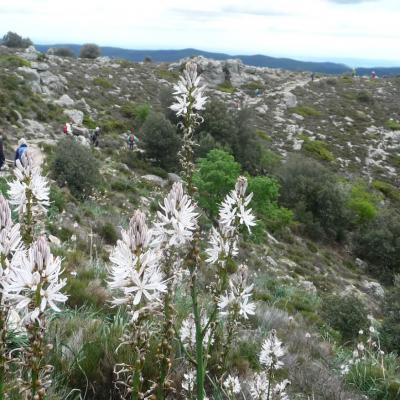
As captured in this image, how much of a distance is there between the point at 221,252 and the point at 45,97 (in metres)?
33.0

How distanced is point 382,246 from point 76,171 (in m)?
16.8

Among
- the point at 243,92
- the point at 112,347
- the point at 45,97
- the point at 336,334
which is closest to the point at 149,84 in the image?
the point at 243,92

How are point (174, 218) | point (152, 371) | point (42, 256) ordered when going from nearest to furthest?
point (42, 256) < point (174, 218) < point (152, 371)

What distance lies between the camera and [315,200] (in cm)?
2822

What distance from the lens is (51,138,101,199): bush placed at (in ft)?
53.2

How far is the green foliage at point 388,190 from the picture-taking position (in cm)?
3513

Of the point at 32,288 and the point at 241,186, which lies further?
the point at 241,186

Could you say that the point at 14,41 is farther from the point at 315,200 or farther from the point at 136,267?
the point at 136,267

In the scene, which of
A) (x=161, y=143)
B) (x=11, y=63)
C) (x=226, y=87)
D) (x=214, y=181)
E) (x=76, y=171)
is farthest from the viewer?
(x=226, y=87)

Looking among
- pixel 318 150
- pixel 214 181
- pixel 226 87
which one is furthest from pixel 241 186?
pixel 226 87

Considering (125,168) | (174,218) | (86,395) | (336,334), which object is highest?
(174,218)

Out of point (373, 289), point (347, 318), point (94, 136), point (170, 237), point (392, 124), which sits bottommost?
point (373, 289)

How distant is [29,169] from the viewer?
2.39 metres

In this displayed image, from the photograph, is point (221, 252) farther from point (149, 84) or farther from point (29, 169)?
point (149, 84)
